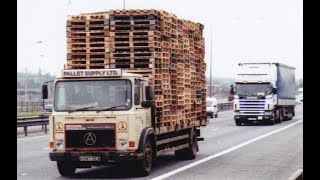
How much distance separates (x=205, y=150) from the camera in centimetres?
2280

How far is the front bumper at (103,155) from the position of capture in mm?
14188

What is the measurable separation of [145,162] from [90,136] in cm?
133

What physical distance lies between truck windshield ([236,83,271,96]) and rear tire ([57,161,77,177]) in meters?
26.1

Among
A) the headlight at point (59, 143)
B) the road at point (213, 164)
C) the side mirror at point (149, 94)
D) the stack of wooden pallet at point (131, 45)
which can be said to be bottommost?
the road at point (213, 164)

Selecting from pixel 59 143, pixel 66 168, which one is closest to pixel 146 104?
pixel 59 143

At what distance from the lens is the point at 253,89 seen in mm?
40531

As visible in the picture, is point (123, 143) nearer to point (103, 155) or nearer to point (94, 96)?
point (103, 155)

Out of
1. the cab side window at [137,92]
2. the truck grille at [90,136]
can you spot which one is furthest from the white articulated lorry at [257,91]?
the truck grille at [90,136]

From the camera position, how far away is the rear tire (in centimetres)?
1487

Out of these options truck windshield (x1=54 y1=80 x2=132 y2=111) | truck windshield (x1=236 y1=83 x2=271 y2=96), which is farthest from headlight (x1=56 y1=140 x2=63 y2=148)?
truck windshield (x1=236 y1=83 x2=271 y2=96)

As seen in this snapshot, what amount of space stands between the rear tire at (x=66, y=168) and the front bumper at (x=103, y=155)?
1.40 feet

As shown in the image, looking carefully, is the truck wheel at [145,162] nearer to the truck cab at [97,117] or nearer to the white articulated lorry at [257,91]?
the truck cab at [97,117]

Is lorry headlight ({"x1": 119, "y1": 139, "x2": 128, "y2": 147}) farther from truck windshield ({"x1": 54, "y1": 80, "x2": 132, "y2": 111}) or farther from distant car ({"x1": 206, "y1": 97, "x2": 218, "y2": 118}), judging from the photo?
distant car ({"x1": 206, "y1": 97, "x2": 218, "y2": 118})
